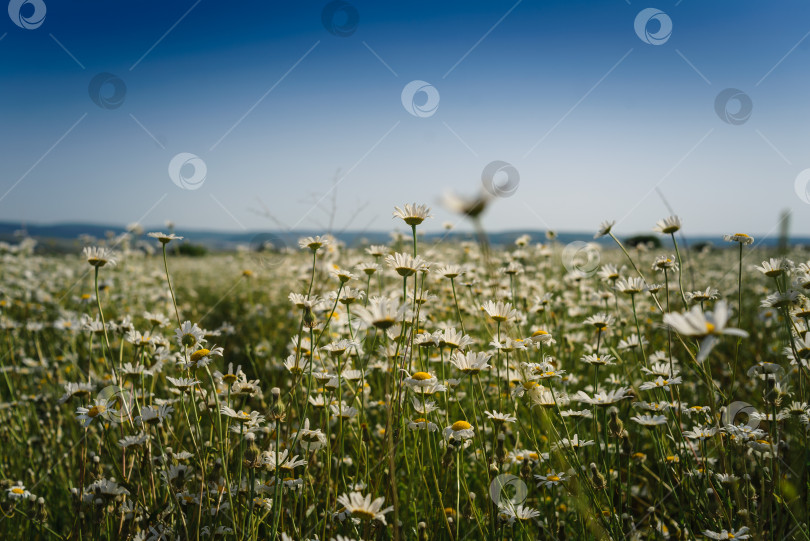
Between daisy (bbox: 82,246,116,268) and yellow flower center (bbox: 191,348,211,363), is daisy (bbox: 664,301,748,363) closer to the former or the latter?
yellow flower center (bbox: 191,348,211,363)

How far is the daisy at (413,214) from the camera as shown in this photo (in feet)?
6.44

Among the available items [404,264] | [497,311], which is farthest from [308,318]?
[497,311]

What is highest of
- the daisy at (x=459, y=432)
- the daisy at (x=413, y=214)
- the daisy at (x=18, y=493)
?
the daisy at (x=413, y=214)

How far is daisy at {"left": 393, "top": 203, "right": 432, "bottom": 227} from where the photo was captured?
196 centimetres

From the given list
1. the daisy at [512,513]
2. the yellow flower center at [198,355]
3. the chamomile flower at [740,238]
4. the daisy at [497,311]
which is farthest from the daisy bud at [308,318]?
the chamomile flower at [740,238]

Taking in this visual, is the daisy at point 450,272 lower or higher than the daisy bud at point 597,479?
higher

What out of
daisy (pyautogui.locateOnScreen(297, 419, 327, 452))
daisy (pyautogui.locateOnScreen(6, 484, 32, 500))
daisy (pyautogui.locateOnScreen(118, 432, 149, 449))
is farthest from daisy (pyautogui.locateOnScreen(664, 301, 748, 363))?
daisy (pyautogui.locateOnScreen(6, 484, 32, 500))

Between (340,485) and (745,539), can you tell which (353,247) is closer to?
(340,485)

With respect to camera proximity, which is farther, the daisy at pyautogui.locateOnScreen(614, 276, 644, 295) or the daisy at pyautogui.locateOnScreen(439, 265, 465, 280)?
the daisy at pyautogui.locateOnScreen(614, 276, 644, 295)

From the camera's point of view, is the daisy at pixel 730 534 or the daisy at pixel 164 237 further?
the daisy at pixel 164 237

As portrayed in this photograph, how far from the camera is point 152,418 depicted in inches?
72.0

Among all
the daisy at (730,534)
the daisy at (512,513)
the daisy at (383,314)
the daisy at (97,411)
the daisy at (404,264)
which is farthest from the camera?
the daisy at (97,411)

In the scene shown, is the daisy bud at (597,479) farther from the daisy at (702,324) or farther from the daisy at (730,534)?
the daisy at (702,324)

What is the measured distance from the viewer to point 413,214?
6.55ft
